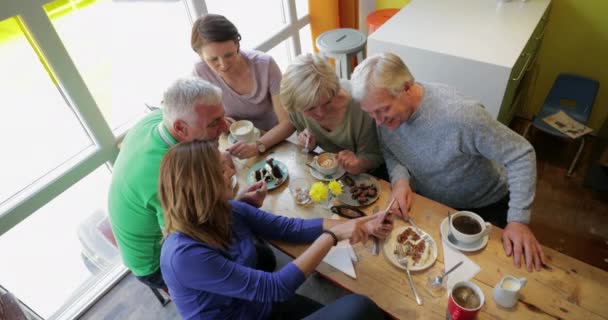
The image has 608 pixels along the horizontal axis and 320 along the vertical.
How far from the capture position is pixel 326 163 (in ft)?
5.02

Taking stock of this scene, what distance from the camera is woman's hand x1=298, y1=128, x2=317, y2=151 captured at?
169 centimetres

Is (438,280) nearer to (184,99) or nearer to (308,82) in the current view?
(308,82)

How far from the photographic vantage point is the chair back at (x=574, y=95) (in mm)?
2564

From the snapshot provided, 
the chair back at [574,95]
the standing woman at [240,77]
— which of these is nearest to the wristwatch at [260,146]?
the standing woman at [240,77]

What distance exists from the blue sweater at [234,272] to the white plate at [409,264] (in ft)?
0.81

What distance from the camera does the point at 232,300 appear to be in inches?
48.2

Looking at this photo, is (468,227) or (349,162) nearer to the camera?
(468,227)

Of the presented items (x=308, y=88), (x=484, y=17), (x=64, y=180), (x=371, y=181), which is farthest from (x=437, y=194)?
(x=64, y=180)

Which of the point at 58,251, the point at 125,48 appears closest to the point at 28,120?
the point at 125,48

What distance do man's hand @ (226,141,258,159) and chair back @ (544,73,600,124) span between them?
2265 mm

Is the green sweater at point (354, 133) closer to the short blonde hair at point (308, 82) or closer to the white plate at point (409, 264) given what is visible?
the short blonde hair at point (308, 82)

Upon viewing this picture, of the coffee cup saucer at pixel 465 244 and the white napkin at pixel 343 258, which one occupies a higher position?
the coffee cup saucer at pixel 465 244

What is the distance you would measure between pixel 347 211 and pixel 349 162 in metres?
0.22

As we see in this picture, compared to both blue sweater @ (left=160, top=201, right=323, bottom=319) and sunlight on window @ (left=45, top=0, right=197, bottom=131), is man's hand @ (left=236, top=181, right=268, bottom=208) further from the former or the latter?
sunlight on window @ (left=45, top=0, right=197, bottom=131)
